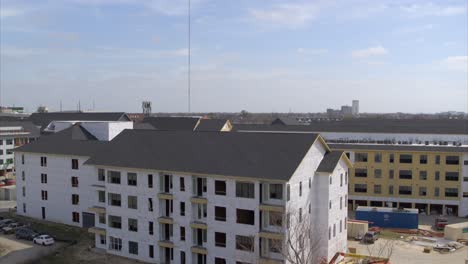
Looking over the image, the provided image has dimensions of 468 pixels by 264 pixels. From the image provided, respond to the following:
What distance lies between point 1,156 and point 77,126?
4648cm

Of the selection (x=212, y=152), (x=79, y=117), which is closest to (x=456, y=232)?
(x=212, y=152)

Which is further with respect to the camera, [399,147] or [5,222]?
[399,147]

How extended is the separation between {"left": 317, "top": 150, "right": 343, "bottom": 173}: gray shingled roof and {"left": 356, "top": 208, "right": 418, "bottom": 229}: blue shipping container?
1871 centimetres

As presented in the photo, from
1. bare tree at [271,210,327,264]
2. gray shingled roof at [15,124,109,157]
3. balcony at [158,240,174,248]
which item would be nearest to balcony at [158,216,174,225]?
balcony at [158,240,174,248]

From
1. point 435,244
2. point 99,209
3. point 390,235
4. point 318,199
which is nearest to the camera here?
point 318,199

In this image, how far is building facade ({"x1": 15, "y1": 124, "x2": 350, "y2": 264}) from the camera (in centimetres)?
3881

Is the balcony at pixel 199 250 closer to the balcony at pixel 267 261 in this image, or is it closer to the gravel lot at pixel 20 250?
the balcony at pixel 267 261

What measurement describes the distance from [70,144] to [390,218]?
40.1m

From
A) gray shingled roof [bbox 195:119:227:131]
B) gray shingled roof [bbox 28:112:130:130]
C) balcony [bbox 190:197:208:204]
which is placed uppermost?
gray shingled roof [bbox 28:112:130:130]

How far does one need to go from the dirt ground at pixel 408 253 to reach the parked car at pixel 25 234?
34205mm

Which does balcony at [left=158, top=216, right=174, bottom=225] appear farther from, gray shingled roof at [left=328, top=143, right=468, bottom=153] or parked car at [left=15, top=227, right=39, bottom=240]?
gray shingled roof at [left=328, top=143, right=468, bottom=153]

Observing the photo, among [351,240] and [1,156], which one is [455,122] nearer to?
[351,240]

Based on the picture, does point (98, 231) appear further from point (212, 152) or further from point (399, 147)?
point (399, 147)

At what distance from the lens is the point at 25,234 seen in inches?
2079
